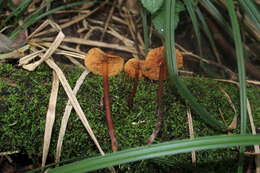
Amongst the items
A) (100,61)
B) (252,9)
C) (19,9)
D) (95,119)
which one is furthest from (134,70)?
(19,9)

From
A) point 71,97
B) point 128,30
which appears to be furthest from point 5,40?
point 128,30

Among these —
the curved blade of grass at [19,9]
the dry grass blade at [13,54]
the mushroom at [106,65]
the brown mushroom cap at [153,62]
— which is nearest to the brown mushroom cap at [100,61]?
the mushroom at [106,65]

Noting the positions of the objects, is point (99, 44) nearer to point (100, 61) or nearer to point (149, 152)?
point (100, 61)

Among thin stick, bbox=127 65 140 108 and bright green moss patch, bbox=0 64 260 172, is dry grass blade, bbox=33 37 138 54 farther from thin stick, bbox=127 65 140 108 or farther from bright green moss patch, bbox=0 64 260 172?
thin stick, bbox=127 65 140 108

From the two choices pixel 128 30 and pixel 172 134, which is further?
pixel 128 30

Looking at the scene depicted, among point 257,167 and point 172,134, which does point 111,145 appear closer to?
point 172,134
